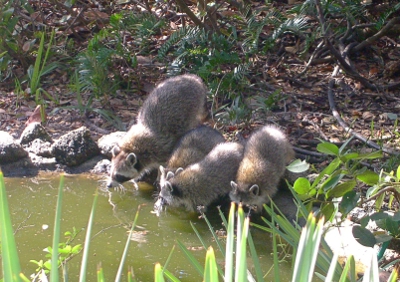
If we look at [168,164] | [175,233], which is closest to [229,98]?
[168,164]

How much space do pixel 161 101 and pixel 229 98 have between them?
0.90m

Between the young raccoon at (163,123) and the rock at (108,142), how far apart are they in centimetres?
10

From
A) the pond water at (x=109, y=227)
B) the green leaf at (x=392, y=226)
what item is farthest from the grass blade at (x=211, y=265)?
the pond water at (x=109, y=227)

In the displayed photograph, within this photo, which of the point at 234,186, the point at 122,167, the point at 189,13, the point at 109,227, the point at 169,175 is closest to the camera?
the point at 109,227

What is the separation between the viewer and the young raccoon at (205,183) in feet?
20.8

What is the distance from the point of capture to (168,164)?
6.89m

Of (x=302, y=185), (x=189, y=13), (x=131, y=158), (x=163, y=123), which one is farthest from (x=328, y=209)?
(x=189, y=13)

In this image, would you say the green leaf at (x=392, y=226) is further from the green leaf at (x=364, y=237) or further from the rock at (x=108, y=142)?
the rock at (x=108, y=142)

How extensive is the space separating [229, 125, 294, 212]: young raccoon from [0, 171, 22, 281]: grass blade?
15.0ft

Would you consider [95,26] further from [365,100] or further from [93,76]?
[365,100]

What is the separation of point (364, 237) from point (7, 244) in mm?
2371

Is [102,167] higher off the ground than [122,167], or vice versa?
[122,167]

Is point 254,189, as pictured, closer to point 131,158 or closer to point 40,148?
point 131,158

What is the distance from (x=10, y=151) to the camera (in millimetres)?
7094
